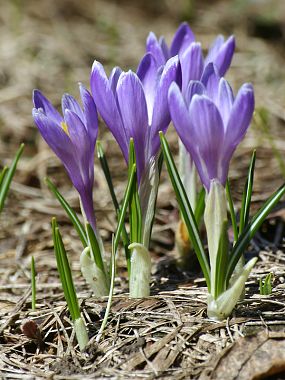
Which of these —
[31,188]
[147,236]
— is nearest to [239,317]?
[147,236]

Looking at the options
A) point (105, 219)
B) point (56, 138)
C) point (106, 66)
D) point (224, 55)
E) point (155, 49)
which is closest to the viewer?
point (56, 138)

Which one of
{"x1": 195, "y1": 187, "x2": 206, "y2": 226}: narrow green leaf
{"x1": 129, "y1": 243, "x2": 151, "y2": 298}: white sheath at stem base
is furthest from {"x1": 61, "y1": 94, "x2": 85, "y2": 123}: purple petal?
{"x1": 195, "y1": 187, "x2": 206, "y2": 226}: narrow green leaf

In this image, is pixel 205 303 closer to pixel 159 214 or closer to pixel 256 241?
pixel 256 241

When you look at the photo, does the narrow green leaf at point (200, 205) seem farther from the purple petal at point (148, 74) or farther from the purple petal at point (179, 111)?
the purple petal at point (179, 111)

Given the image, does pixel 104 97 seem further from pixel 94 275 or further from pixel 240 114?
pixel 94 275

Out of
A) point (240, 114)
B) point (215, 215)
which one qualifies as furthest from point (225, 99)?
point (215, 215)

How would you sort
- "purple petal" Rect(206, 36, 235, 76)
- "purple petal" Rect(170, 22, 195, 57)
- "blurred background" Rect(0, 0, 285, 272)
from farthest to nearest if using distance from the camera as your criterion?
"blurred background" Rect(0, 0, 285, 272), "purple petal" Rect(170, 22, 195, 57), "purple petal" Rect(206, 36, 235, 76)

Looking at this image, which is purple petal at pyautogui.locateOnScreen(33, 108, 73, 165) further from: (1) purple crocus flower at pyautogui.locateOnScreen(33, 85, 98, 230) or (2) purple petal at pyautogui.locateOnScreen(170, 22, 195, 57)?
(2) purple petal at pyautogui.locateOnScreen(170, 22, 195, 57)
